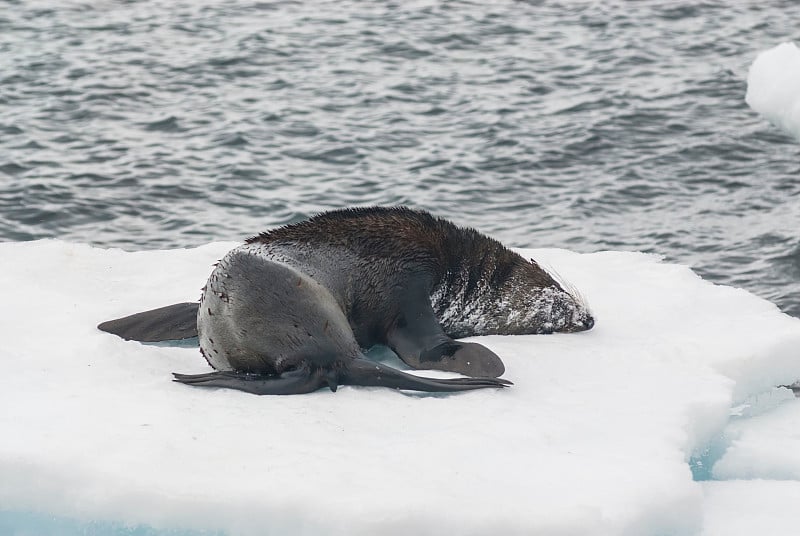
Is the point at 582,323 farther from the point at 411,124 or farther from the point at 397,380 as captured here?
the point at 411,124

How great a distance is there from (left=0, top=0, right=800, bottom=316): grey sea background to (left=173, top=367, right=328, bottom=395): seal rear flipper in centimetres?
459

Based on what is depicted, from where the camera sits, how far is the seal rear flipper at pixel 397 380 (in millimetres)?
5359

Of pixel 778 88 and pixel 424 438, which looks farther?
pixel 778 88

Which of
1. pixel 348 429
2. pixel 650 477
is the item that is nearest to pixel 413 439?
pixel 348 429

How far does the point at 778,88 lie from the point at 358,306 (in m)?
8.26

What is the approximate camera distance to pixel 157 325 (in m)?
6.18

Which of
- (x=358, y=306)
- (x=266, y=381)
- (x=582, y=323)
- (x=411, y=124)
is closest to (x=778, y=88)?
(x=411, y=124)

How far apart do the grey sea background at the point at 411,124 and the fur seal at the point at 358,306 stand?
3.07 meters

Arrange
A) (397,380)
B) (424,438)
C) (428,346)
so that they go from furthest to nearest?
(428,346) → (397,380) → (424,438)

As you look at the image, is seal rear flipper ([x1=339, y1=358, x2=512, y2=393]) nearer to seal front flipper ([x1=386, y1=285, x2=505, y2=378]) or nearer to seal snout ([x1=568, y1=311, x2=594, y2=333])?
seal front flipper ([x1=386, y1=285, x2=505, y2=378])

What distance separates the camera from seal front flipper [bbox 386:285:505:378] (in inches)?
225

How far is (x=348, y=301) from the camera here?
6.03 metres

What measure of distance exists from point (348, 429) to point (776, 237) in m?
6.35

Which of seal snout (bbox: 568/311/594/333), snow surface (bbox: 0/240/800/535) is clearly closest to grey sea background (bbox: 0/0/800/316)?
seal snout (bbox: 568/311/594/333)
